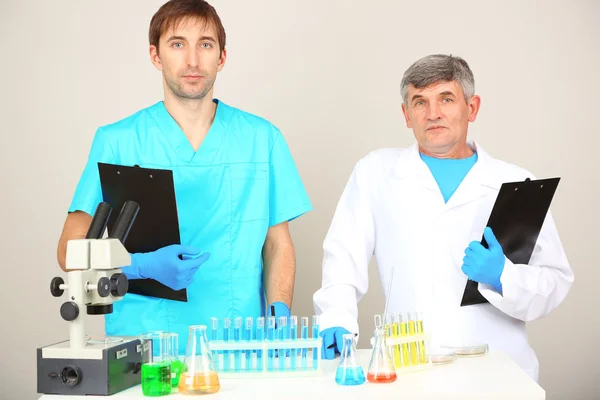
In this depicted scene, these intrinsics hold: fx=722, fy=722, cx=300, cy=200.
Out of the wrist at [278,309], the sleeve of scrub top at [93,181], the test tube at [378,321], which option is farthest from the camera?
the sleeve of scrub top at [93,181]

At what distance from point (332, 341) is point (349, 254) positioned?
1.76ft

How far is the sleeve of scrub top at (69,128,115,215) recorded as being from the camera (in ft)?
8.31

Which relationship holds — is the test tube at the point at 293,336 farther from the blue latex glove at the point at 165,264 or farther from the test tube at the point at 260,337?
the blue latex glove at the point at 165,264

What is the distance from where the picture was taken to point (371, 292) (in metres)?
3.74

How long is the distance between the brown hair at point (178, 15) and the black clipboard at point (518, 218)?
116 centimetres

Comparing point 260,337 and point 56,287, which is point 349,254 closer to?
point 260,337

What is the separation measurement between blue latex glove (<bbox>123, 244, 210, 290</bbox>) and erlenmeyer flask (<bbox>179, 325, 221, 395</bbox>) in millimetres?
548

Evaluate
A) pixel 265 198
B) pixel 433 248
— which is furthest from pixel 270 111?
pixel 433 248

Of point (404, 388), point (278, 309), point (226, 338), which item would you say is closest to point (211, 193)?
point (278, 309)

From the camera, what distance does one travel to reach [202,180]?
2.58 meters

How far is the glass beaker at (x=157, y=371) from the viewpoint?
1.68 metres

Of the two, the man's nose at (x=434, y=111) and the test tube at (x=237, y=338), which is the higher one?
the man's nose at (x=434, y=111)

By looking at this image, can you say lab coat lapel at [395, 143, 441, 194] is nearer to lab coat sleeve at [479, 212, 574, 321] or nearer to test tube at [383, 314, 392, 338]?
lab coat sleeve at [479, 212, 574, 321]

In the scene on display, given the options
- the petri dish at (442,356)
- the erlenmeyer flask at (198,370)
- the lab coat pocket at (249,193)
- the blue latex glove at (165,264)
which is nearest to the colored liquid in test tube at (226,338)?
the erlenmeyer flask at (198,370)
